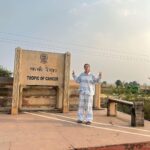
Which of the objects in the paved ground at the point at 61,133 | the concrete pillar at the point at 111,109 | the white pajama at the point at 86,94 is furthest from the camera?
the concrete pillar at the point at 111,109

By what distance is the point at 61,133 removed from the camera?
5.92m

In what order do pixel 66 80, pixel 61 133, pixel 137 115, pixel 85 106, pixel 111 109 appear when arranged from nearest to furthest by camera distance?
pixel 61 133, pixel 137 115, pixel 85 106, pixel 111 109, pixel 66 80

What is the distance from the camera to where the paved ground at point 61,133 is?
4938 mm

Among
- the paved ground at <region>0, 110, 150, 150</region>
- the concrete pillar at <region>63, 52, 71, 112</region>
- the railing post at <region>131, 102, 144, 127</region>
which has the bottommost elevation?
the paved ground at <region>0, 110, 150, 150</region>

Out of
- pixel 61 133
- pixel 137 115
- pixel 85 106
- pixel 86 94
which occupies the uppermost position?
pixel 86 94

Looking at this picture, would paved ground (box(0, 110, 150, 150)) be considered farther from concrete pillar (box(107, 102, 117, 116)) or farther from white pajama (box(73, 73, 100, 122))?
concrete pillar (box(107, 102, 117, 116))

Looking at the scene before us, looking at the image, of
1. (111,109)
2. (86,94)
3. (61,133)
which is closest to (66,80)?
(111,109)

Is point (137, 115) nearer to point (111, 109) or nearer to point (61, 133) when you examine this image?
point (111, 109)

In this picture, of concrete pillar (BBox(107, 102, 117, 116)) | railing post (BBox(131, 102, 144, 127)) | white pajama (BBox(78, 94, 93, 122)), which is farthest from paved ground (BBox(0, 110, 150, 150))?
concrete pillar (BBox(107, 102, 117, 116))

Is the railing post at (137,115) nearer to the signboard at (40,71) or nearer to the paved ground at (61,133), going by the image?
the paved ground at (61,133)

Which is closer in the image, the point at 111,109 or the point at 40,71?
the point at 111,109

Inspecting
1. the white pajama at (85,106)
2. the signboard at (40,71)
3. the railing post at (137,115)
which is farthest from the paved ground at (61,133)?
the signboard at (40,71)

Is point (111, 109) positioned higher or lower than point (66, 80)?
lower

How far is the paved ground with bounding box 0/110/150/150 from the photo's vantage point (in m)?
4.94
